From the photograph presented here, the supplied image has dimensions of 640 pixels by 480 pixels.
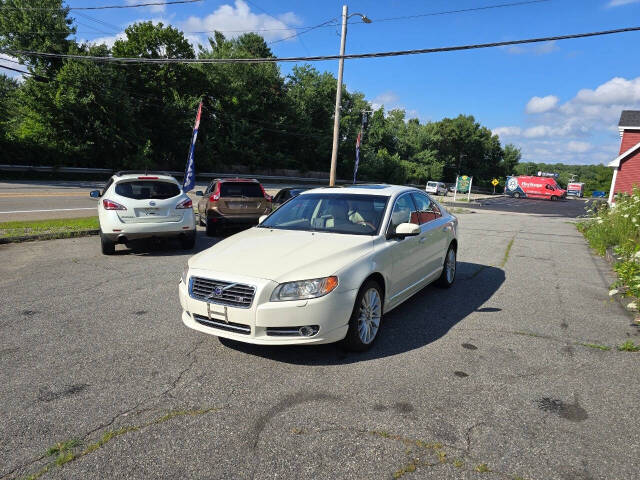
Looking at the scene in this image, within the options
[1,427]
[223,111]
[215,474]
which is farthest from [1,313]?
[223,111]

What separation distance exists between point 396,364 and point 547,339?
2037mm

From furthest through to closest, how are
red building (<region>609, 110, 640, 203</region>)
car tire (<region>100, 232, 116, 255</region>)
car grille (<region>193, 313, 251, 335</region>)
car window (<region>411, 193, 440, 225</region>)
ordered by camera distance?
red building (<region>609, 110, 640, 203</region>)
car tire (<region>100, 232, 116, 255</region>)
car window (<region>411, 193, 440, 225</region>)
car grille (<region>193, 313, 251, 335</region>)

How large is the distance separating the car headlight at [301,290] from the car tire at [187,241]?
602 cm

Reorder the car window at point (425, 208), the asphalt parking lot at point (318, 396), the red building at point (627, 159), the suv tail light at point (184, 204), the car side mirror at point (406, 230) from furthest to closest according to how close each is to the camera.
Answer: the red building at point (627, 159), the suv tail light at point (184, 204), the car window at point (425, 208), the car side mirror at point (406, 230), the asphalt parking lot at point (318, 396)

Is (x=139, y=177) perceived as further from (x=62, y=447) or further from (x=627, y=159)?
(x=627, y=159)

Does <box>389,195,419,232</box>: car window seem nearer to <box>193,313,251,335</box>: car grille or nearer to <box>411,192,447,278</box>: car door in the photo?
<box>411,192,447,278</box>: car door

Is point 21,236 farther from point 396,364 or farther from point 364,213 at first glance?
point 396,364

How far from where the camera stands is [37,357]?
13.2 feet

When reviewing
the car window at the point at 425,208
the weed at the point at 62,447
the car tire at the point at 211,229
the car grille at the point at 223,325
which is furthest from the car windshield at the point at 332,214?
the car tire at the point at 211,229

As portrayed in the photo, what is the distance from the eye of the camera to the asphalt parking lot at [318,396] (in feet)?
8.81

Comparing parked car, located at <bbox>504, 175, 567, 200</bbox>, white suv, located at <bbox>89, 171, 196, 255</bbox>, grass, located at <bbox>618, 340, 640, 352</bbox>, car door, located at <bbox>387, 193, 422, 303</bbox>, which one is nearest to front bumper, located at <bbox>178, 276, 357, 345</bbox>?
car door, located at <bbox>387, 193, 422, 303</bbox>

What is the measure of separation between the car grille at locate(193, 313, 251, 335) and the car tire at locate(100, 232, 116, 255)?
532 centimetres

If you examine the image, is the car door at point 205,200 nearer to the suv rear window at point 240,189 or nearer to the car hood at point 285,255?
the suv rear window at point 240,189

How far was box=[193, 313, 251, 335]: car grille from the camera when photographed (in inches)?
152
